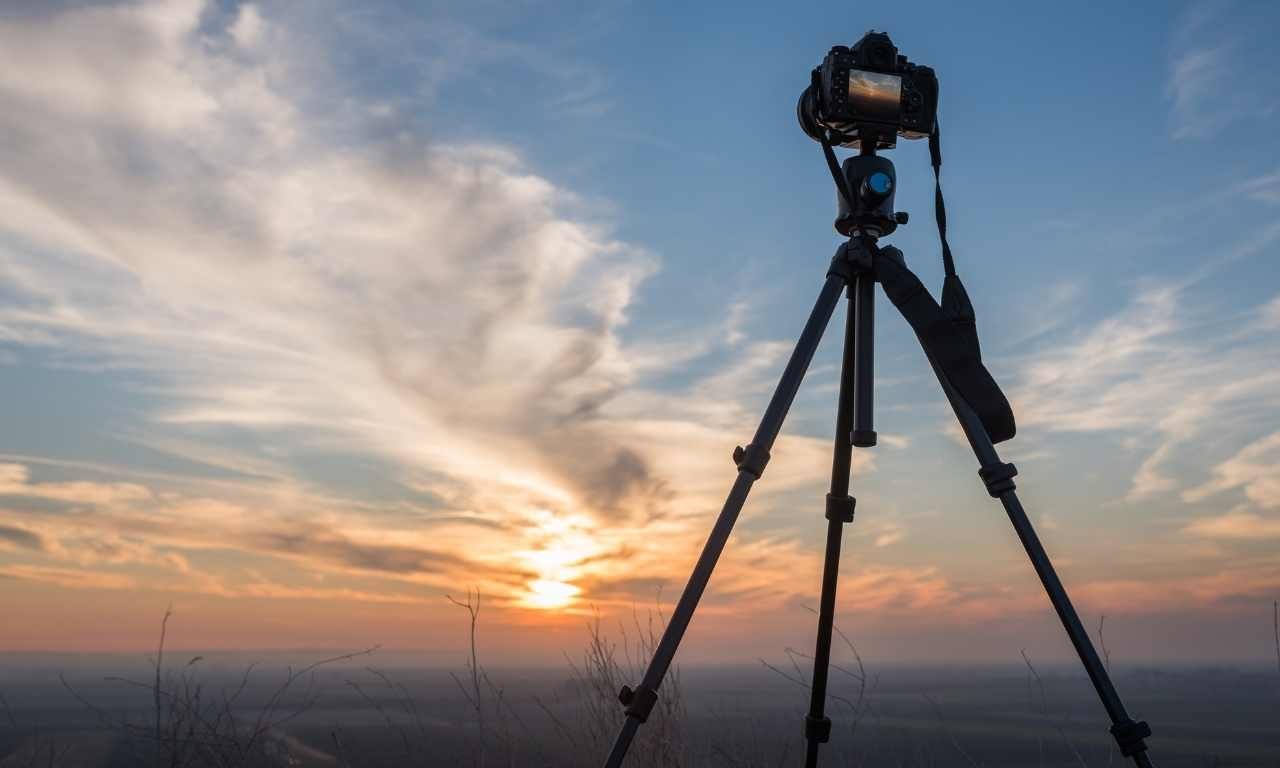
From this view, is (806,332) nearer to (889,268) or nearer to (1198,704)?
(889,268)

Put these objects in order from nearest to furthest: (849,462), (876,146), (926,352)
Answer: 1. (926,352)
2. (849,462)
3. (876,146)

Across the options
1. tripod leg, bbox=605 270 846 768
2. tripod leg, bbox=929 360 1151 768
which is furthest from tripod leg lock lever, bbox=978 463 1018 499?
tripod leg, bbox=605 270 846 768

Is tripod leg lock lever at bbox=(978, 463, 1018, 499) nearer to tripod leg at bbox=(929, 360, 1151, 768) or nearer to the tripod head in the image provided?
tripod leg at bbox=(929, 360, 1151, 768)

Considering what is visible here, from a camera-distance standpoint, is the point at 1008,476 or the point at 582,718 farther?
the point at 582,718

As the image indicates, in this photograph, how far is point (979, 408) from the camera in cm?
366

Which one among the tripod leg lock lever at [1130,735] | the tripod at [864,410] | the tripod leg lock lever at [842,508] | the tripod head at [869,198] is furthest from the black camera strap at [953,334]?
the tripod leg lock lever at [1130,735]

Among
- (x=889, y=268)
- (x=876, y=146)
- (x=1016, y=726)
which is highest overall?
(x=876, y=146)

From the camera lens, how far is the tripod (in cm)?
322

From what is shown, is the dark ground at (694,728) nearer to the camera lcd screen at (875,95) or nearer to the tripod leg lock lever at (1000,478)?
the tripod leg lock lever at (1000,478)

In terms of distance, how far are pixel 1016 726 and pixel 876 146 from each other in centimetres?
3675

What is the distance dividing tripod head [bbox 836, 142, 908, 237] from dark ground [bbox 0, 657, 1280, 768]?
1906 millimetres

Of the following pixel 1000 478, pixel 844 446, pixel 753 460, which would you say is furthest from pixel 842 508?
pixel 753 460

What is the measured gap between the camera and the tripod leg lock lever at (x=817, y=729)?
4.19m

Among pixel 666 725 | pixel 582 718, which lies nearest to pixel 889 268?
pixel 666 725
